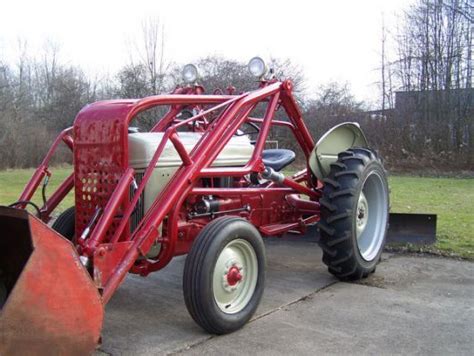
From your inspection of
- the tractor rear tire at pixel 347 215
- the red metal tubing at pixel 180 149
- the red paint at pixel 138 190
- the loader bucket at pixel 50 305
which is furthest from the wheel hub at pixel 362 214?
the loader bucket at pixel 50 305

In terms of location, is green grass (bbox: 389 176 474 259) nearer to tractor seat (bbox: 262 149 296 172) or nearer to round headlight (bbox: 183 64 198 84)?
tractor seat (bbox: 262 149 296 172)

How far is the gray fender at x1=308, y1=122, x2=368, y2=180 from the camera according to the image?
5.39m

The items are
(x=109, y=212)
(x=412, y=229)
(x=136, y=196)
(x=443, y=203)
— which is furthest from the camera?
(x=443, y=203)

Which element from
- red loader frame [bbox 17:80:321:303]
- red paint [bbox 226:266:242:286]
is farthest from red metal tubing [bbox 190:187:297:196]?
red paint [bbox 226:266:242:286]

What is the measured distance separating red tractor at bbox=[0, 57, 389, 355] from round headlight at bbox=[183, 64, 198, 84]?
1 cm

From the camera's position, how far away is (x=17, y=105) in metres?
32.6

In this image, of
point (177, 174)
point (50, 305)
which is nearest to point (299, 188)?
point (177, 174)

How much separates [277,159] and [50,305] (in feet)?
11.0

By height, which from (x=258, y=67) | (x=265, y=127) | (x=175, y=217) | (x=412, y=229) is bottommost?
(x=412, y=229)

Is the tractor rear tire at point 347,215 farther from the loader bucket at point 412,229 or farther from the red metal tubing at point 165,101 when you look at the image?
the red metal tubing at point 165,101

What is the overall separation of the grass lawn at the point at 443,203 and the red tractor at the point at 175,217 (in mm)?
1578

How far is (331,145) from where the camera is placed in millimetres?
5574

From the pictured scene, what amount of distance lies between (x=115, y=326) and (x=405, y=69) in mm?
23140

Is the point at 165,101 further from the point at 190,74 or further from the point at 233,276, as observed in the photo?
the point at 190,74
